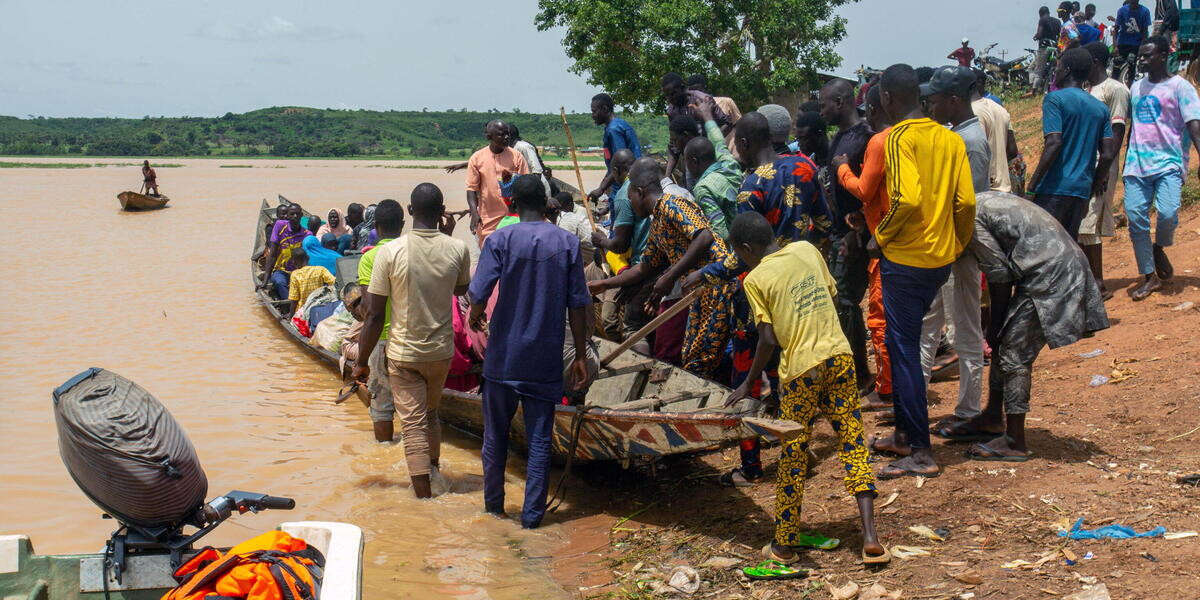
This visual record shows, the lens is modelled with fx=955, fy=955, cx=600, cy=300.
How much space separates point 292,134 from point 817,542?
12368 cm

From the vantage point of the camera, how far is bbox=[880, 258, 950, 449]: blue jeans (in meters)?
4.93

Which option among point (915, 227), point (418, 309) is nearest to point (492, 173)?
point (418, 309)

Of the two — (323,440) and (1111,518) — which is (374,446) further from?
(1111,518)

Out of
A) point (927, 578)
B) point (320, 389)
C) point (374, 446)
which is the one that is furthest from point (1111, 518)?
point (320, 389)

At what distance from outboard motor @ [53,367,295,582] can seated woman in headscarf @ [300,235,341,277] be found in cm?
809

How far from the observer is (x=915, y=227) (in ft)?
15.9

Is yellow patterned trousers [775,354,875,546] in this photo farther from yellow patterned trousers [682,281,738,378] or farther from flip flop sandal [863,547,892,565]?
yellow patterned trousers [682,281,738,378]

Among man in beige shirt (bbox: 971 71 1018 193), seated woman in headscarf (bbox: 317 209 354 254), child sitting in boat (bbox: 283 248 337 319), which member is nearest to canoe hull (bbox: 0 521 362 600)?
man in beige shirt (bbox: 971 71 1018 193)

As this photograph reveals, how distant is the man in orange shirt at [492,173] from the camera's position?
9.16 metres

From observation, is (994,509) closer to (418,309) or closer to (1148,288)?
(418,309)

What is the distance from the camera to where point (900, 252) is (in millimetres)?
4930

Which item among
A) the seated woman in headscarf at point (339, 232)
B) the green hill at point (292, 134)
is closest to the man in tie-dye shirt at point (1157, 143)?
the seated woman in headscarf at point (339, 232)

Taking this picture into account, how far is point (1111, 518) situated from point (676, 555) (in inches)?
82.5

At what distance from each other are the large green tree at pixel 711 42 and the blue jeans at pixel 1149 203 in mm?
Answer: 13871
